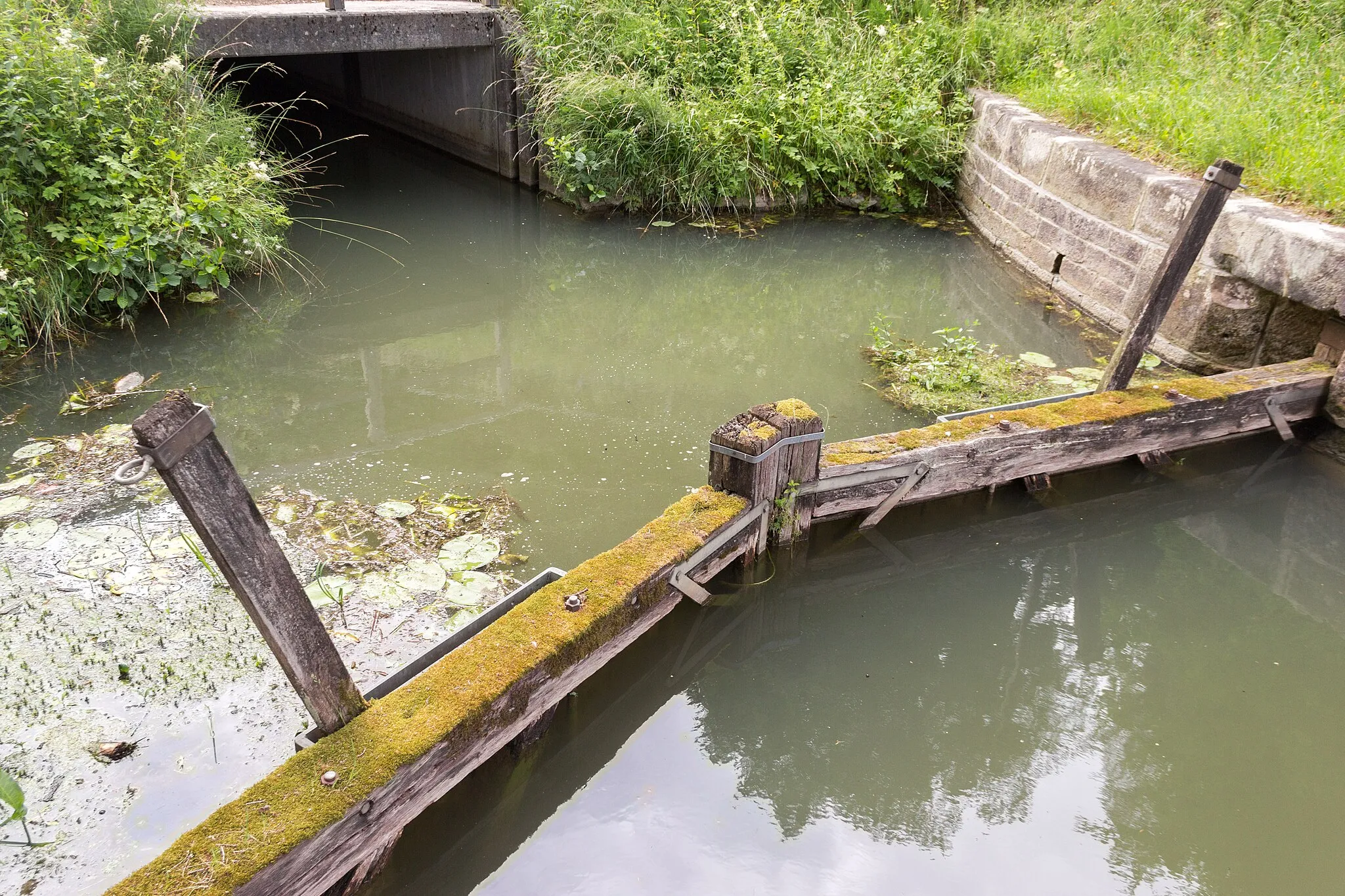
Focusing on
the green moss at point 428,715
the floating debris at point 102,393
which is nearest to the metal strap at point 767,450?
the green moss at point 428,715

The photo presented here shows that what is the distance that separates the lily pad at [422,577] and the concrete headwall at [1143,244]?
4.95 m

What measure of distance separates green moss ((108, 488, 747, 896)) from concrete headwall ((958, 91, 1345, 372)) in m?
3.94

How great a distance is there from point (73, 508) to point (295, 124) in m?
9.76

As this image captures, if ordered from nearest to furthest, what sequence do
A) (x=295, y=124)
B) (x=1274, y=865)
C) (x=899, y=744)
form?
1. (x=1274, y=865)
2. (x=899, y=744)
3. (x=295, y=124)

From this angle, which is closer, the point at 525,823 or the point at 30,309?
the point at 525,823

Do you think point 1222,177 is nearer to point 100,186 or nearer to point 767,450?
point 767,450

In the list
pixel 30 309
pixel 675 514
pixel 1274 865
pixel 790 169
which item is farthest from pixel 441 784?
pixel 790 169

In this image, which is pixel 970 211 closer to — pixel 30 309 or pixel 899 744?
pixel 899 744

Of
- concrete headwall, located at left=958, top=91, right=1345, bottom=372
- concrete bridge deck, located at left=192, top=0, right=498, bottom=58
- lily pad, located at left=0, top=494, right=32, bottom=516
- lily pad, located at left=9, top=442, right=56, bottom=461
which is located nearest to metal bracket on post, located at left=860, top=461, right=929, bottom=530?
concrete headwall, located at left=958, top=91, right=1345, bottom=372

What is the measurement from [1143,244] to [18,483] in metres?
7.00

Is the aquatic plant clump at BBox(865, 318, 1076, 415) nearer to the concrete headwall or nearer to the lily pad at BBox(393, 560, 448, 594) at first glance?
the concrete headwall

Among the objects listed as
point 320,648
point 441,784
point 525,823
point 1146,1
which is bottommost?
point 525,823

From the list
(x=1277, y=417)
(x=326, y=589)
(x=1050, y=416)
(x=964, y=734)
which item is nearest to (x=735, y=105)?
(x=1050, y=416)

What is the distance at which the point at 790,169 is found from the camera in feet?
29.3
